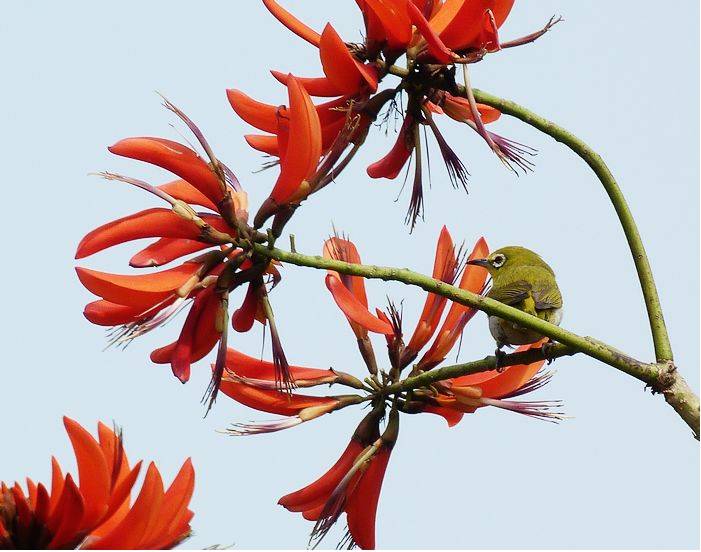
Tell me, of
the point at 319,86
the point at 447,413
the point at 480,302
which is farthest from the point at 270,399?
the point at 480,302

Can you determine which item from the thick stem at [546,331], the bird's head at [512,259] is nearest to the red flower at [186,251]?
the thick stem at [546,331]

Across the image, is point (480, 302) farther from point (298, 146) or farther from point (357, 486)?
point (357, 486)

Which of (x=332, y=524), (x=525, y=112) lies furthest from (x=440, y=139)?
(x=332, y=524)

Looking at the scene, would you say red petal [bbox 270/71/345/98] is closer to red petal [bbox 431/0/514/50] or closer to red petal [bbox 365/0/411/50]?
red petal [bbox 365/0/411/50]

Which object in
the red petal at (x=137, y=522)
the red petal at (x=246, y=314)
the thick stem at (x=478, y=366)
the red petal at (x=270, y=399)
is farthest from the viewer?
the red petal at (x=270, y=399)

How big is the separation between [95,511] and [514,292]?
1.88 metres

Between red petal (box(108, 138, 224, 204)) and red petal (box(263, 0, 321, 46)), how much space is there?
0.50m

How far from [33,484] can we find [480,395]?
1342mm

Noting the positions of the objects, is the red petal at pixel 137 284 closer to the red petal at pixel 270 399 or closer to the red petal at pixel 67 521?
the red petal at pixel 270 399

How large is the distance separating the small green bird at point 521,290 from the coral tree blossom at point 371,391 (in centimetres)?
8

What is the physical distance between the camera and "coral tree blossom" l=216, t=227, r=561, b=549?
332cm

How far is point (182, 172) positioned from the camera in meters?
2.95

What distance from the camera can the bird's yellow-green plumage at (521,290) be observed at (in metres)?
3.54

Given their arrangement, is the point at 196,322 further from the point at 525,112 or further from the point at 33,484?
the point at 525,112
